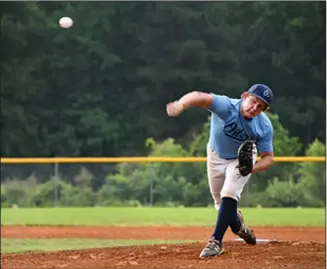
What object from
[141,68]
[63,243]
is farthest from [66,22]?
[63,243]

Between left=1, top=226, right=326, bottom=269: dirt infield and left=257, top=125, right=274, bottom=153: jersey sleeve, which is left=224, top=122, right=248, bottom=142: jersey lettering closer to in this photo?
left=257, top=125, right=274, bottom=153: jersey sleeve

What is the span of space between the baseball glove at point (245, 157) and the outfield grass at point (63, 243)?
3.46 metres

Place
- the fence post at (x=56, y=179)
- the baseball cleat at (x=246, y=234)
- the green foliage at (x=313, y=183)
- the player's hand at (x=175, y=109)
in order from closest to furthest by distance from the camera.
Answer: the player's hand at (x=175, y=109) < the baseball cleat at (x=246, y=234) < the green foliage at (x=313, y=183) < the fence post at (x=56, y=179)

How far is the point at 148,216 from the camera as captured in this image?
36.9ft

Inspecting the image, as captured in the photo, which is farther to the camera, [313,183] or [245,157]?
[313,183]

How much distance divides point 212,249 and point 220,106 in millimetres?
792

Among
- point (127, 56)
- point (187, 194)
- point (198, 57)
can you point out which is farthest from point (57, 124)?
point (187, 194)

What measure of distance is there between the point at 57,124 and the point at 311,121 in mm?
5512

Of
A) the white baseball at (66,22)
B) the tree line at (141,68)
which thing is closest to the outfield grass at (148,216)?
the tree line at (141,68)

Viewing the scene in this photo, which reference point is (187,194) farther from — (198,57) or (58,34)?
(58,34)

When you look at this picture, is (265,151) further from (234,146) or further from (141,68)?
(141,68)

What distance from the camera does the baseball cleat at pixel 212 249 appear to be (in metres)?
4.20

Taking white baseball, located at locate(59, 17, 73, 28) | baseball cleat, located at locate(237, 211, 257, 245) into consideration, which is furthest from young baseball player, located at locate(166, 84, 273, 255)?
white baseball, located at locate(59, 17, 73, 28)

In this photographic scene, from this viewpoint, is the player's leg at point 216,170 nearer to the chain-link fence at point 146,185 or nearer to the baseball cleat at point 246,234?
the baseball cleat at point 246,234
